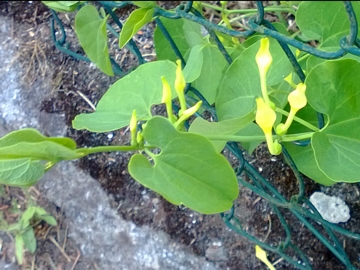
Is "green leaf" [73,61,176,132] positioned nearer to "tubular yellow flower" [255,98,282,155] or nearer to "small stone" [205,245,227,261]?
"tubular yellow flower" [255,98,282,155]

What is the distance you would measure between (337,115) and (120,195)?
2.21 feet

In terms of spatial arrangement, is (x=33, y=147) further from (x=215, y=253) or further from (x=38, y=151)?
(x=215, y=253)

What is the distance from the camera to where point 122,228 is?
1.01 meters

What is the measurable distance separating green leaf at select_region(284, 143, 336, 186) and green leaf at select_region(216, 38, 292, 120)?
0.18 meters

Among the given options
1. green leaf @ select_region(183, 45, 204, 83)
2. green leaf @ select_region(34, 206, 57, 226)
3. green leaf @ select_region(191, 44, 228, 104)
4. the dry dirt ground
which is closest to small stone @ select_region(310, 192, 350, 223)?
the dry dirt ground

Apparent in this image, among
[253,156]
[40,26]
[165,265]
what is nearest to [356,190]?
[253,156]

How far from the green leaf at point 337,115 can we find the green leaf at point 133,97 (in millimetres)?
160

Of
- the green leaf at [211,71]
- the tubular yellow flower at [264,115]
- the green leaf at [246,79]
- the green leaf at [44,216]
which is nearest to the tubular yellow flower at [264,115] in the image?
the tubular yellow flower at [264,115]

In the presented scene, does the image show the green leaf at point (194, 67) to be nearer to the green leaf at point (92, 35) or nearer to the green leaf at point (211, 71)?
the green leaf at point (211, 71)

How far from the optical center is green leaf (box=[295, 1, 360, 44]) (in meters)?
0.50

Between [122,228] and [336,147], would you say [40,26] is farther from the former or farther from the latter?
[336,147]

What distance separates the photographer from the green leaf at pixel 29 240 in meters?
1.06

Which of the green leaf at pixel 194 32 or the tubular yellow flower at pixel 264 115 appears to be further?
the green leaf at pixel 194 32

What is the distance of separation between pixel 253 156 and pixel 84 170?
42cm
